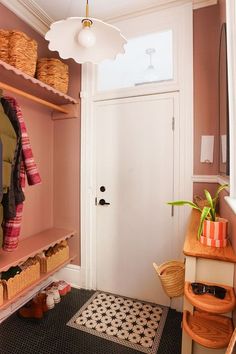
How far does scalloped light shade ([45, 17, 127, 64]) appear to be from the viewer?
121 centimetres

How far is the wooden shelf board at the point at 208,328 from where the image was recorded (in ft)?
3.12

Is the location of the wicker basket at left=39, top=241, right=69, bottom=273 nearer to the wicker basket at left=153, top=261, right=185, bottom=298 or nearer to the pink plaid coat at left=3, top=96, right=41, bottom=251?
the pink plaid coat at left=3, top=96, right=41, bottom=251

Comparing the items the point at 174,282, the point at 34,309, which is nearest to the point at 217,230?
the point at 174,282

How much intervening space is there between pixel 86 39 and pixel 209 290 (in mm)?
1405

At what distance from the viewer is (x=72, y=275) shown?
2373mm

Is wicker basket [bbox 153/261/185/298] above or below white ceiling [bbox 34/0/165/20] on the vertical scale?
below

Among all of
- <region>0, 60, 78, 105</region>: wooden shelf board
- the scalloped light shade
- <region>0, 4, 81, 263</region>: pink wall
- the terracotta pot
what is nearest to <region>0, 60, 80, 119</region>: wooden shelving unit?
<region>0, 60, 78, 105</region>: wooden shelf board

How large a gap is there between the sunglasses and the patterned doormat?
859 millimetres

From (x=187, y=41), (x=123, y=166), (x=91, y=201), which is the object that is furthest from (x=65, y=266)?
(x=187, y=41)

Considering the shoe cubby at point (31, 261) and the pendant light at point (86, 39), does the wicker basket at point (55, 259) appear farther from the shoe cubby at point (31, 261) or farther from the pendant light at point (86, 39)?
the pendant light at point (86, 39)

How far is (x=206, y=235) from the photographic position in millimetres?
1203

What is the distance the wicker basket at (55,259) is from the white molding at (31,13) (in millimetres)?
2152

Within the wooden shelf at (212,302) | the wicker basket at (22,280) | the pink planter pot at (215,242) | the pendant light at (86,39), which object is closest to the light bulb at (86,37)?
the pendant light at (86,39)

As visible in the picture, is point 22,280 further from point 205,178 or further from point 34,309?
point 205,178
